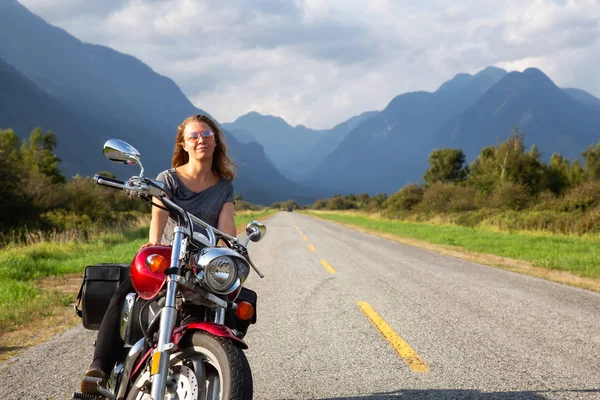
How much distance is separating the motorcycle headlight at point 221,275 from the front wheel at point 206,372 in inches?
8.9

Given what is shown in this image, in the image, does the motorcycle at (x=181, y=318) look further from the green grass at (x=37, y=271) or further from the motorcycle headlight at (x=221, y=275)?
the green grass at (x=37, y=271)

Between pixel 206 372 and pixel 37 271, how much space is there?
8256 mm

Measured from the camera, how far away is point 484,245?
53.0 feet

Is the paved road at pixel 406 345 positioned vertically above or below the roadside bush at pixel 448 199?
below

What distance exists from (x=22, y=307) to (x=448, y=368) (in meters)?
5.26

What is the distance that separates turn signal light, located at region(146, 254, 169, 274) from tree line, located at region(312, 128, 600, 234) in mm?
20543

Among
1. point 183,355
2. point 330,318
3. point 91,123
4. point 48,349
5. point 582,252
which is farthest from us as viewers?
point 91,123

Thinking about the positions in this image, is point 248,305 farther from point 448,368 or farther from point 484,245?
point 484,245

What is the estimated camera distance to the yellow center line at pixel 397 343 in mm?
3758

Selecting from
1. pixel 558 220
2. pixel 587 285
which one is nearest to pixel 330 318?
pixel 587 285

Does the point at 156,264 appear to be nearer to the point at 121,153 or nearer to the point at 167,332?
the point at 167,332

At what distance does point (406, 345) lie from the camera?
431 centimetres

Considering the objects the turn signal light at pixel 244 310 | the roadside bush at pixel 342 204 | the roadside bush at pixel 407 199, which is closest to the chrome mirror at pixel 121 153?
the turn signal light at pixel 244 310

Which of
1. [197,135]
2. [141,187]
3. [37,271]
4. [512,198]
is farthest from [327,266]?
[512,198]
